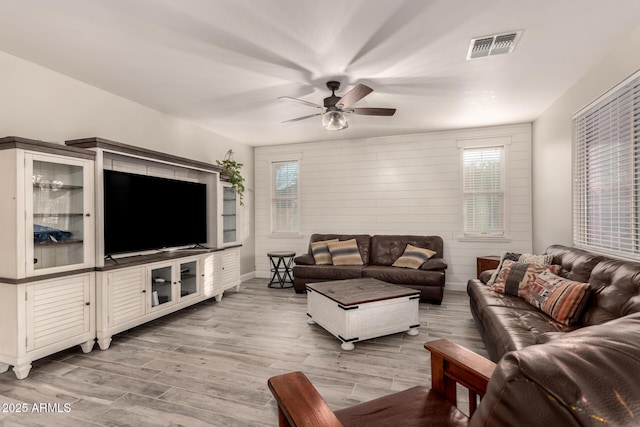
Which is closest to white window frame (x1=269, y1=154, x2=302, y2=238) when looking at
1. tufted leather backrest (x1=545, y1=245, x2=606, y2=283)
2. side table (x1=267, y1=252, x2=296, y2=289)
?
side table (x1=267, y1=252, x2=296, y2=289)

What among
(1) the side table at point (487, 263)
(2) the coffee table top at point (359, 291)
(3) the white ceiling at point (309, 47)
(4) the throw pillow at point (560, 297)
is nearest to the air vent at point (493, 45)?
(3) the white ceiling at point (309, 47)

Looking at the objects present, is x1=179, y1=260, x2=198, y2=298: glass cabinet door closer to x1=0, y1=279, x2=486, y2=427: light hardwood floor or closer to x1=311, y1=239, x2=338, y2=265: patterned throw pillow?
x1=0, y1=279, x2=486, y2=427: light hardwood floor

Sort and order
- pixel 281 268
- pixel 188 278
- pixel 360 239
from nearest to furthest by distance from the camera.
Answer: pixel 188 278 → pixel 360 239 → pixel 281 268

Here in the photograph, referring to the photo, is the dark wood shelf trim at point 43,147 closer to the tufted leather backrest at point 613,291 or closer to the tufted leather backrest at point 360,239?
the tufted leather backrest at point 360,239

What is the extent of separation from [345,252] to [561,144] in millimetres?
3259

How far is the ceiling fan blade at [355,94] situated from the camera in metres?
2.88

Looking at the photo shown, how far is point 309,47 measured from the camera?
2.74m

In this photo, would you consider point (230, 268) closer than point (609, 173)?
No

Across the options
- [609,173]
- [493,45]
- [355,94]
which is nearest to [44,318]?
[355,94]

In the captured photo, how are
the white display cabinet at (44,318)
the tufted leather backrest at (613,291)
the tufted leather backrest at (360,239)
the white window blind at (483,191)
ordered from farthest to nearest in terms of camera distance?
the tufted leather backrest at (360,239) → the white window blind at (483,191) → the white display cabinet at (44,318) → the tufted leather backrest at (613,291)

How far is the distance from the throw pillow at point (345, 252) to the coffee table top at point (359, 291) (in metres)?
1.35

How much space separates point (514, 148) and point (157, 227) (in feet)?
17.4

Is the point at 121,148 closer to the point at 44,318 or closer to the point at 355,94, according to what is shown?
the point at 44,318

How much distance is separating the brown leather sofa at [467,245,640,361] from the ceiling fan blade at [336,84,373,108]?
216 cm
